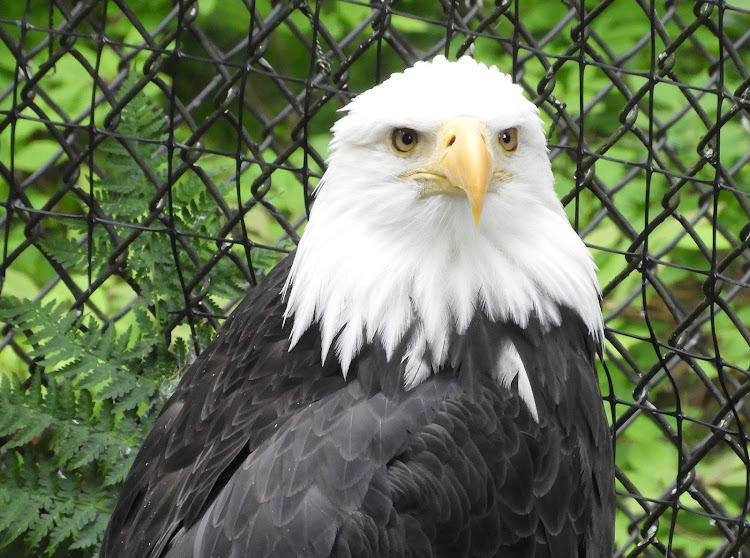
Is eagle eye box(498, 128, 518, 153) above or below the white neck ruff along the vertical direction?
above

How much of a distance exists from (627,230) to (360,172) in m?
1.04

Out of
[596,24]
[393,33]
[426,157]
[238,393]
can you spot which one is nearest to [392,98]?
[426,157]

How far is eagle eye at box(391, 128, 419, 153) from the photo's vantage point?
8.04 feet

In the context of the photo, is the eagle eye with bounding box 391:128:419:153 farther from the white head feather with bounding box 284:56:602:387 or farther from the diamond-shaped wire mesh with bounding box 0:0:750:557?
the diamond-shaped wire mesh with bounding box 0:0:750:557

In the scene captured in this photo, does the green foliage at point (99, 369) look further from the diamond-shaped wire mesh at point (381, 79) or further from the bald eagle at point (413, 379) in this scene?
the bald eagle at point (413, 379)

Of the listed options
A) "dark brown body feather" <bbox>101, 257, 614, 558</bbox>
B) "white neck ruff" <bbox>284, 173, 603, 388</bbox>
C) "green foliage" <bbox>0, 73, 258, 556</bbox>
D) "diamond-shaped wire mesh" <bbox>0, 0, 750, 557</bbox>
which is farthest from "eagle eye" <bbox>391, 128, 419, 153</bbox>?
"green foliage" <bbox>0, 73, 258, 556</bbox>

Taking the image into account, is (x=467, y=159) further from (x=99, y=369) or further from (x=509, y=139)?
(x=99, y=369)

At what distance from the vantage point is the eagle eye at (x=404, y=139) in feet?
8.04

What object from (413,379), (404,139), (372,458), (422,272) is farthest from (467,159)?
(372,458)

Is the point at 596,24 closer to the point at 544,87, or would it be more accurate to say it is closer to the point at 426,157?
the point at 544,87

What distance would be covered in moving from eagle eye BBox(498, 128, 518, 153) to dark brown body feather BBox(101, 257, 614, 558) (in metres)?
0.41

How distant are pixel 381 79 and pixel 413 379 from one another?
1.38 m

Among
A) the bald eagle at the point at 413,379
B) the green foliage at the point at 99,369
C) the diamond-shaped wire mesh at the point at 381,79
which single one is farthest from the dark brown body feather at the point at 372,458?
the diamond-shaped wire mesh at the point at 381,79

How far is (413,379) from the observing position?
2.50 meters
